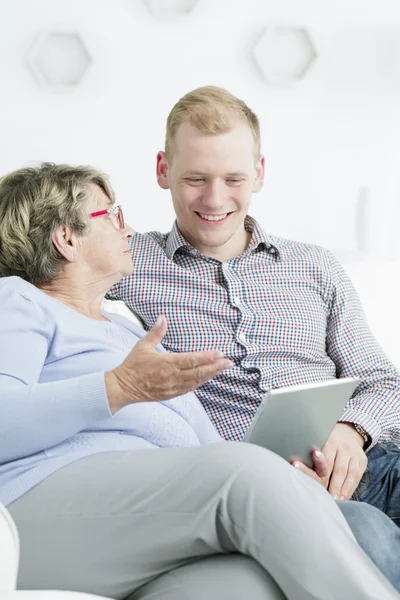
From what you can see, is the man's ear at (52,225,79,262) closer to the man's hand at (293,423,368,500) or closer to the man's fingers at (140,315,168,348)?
the man's fingers at (140,315,168,348)

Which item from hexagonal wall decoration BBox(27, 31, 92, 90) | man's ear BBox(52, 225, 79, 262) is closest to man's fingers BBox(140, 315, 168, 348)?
man's ear BBox(52, 225, 79, 262)

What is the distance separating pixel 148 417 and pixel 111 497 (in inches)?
12.6

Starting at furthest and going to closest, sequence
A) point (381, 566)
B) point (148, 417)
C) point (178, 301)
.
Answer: point (178, 301)
point (148, 417)
point (381, 566)

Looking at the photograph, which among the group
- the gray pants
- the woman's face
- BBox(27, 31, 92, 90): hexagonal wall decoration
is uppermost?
BBox(27, 31, 92, 90): hexagonal wall decoration

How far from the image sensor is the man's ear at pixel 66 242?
5.82 feet

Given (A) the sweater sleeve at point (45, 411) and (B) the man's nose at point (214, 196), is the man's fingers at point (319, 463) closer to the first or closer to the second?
(A) the sweater sleeve at point (45, 411)

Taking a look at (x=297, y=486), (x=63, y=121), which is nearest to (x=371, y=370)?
(x=297, y=486)

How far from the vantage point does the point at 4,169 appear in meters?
3.18

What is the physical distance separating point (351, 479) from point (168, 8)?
204 cm

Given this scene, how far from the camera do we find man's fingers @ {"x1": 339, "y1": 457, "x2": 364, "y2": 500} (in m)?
1.86

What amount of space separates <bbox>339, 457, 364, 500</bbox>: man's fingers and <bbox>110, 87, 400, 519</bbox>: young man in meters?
0.09

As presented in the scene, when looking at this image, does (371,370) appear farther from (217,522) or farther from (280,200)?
(280,200)

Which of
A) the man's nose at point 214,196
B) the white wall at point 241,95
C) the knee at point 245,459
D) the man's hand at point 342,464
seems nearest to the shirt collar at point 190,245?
the man's nose at point 214,196

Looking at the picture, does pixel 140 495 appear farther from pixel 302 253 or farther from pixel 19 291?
pixel 302 253
